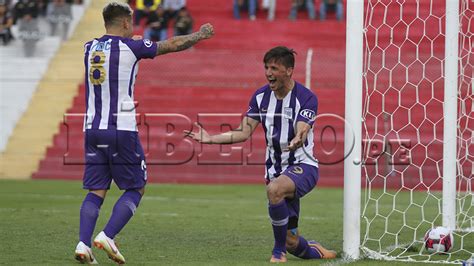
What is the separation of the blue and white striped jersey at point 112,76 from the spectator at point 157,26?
15312 millimetres

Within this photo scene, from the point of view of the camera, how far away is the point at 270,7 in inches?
989

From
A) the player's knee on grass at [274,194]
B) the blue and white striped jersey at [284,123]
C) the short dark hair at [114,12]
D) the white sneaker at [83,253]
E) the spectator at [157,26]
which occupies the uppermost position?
the spectator at [157,26]

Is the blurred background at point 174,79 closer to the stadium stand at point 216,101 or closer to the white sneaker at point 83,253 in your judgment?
the stadium stand at point 216,101

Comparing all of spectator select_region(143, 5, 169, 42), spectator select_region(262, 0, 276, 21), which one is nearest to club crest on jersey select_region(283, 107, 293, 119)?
spectator select_region(143, 5, 169, 42)

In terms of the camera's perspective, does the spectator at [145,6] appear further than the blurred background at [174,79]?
Yes

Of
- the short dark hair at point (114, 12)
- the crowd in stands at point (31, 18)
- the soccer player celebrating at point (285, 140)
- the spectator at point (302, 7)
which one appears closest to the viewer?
the short dark hair at point (114, 12)

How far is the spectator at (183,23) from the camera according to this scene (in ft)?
75.2

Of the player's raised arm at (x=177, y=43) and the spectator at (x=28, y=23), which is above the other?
the spectator at (x=28, y=23)

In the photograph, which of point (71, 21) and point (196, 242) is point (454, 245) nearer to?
point (196, 242)

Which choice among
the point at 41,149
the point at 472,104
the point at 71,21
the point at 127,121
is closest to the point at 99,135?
the point at 127,121

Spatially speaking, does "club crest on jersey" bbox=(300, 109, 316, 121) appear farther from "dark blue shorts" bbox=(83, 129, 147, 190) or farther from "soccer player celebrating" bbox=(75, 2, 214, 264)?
"dark blue shorts" bbox=(83, 129, 147, 190)

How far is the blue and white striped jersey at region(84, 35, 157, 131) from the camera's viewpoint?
7.85m

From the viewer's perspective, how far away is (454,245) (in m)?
9.49

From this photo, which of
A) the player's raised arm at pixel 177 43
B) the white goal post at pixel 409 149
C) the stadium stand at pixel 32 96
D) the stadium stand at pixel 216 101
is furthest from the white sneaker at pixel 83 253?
the stadium stand at pixel 32 96
